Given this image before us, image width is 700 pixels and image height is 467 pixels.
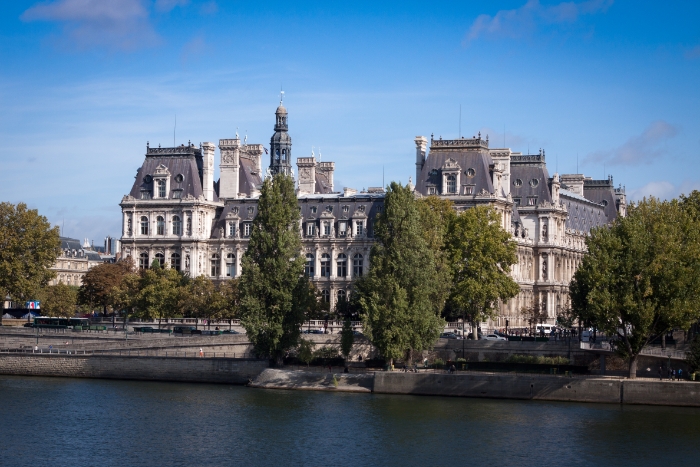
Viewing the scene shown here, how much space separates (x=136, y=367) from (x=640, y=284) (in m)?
37.2

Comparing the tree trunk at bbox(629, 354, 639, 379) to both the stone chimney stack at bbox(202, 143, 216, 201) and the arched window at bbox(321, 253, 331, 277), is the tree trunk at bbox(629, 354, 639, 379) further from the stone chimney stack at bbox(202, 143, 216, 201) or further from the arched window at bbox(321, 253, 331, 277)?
the stone chimney stack at bbox(202, 143, 216, 201)

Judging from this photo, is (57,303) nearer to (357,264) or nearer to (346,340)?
(357,264)

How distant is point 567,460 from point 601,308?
20.4 meters

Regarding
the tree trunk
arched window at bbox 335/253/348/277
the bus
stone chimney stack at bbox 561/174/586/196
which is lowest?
the tree trunk

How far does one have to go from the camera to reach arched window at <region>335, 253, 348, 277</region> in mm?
141875

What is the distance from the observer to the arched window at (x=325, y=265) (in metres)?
142

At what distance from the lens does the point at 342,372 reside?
93.6 m

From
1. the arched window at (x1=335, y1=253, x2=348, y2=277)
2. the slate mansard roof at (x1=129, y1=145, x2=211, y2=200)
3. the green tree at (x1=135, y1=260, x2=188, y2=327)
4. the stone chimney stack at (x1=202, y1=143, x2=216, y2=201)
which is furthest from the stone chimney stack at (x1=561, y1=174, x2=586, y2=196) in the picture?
the green tree at (x1=135, y1=260, x2=188, y2=327)

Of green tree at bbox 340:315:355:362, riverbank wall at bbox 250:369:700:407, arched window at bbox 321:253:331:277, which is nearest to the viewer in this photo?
riverbank wall at bbox 250:369:700:407

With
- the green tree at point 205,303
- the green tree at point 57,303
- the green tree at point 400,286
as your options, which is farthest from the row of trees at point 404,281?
the green tree at point 57,303

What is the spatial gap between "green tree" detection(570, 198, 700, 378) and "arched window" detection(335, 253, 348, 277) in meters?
55.3

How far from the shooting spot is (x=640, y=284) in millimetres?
86125

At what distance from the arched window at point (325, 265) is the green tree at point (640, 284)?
185 feet

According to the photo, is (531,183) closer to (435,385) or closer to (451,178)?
(451,178)
